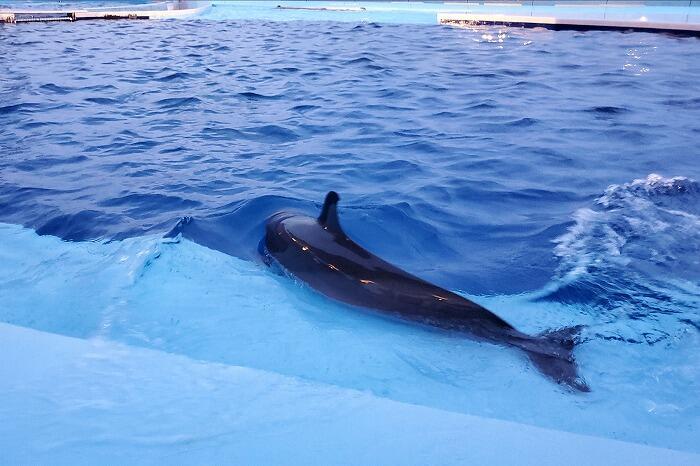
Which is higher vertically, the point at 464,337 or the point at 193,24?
the point at 193,24

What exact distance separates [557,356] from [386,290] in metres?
0.84

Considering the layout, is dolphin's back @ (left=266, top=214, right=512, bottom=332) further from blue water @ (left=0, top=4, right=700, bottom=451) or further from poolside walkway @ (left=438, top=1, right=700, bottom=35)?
poolside walkway @ (left=438, top=1, right=700, bottom=35)

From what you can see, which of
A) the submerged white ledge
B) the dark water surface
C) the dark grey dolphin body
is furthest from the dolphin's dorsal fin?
the submerged white ledge

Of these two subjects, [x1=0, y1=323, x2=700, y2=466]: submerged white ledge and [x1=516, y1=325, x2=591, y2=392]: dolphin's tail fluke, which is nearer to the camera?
[x1=0, y1=323, x2=700, y2=466]: submerged white ledge

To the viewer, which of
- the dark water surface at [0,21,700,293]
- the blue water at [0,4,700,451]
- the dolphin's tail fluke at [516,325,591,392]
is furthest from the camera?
the dark water surface at [0,21,700,293]

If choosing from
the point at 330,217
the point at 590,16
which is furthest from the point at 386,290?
the point at 590,16

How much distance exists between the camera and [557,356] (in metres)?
2.77

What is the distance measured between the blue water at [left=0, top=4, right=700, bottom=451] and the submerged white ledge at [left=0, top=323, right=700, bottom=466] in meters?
0.53

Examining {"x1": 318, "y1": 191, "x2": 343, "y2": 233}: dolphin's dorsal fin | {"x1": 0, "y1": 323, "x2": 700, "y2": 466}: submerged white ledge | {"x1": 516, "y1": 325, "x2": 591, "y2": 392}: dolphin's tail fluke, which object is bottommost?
{"x1": 516, "y1": 325, "x2": 591, "y2": 392}: dolphin's tail fluke

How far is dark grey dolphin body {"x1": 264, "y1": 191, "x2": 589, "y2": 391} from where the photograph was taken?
2820mm

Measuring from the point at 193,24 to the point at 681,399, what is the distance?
16441 mm

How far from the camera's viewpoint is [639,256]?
152 inches

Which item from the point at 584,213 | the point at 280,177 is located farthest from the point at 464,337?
the point at 280,177

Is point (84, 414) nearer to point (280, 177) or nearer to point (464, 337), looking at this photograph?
point (464, 337)
